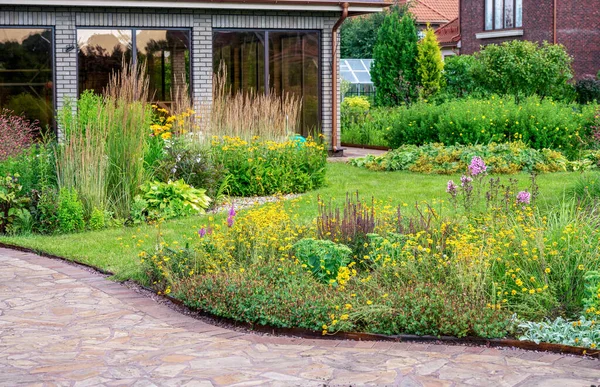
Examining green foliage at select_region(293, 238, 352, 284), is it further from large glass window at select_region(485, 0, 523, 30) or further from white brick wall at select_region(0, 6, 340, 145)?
large glass window at select_region(485, 0, 523, 30)

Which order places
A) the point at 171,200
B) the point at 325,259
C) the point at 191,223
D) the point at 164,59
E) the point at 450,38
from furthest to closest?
the point at 450,38 → the point at 164,59 → the point at 171,200 → the point at 191,223 → the point at 325,259

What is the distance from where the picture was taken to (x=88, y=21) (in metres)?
15.8

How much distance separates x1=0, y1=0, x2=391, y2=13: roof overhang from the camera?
50.0 feet

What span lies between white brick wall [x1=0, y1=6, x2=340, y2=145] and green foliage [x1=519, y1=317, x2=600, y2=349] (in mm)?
11003

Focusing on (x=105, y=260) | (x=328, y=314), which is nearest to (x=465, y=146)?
(x=105, y=260)

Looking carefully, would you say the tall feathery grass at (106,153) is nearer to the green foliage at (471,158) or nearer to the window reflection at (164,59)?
the green foliage at (471,158)

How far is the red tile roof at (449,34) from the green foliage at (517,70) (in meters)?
11.8

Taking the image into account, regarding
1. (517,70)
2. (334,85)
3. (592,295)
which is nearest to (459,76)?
(517,70)

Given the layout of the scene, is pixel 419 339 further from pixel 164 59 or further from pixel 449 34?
pixel 449 34

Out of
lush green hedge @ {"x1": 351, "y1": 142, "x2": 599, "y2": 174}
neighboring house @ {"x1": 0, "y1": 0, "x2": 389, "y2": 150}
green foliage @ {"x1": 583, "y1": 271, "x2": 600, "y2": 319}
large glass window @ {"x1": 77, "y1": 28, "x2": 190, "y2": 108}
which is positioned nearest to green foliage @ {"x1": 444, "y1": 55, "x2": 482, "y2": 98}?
neighboring house @ {"x1": 0, "y1": 0, "x2": 389, "y2": 150}

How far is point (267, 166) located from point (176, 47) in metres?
5.17

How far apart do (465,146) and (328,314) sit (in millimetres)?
9271

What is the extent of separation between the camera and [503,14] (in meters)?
30.4

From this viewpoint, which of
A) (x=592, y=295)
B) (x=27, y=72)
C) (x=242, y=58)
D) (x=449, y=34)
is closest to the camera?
(x=592, y=295)
